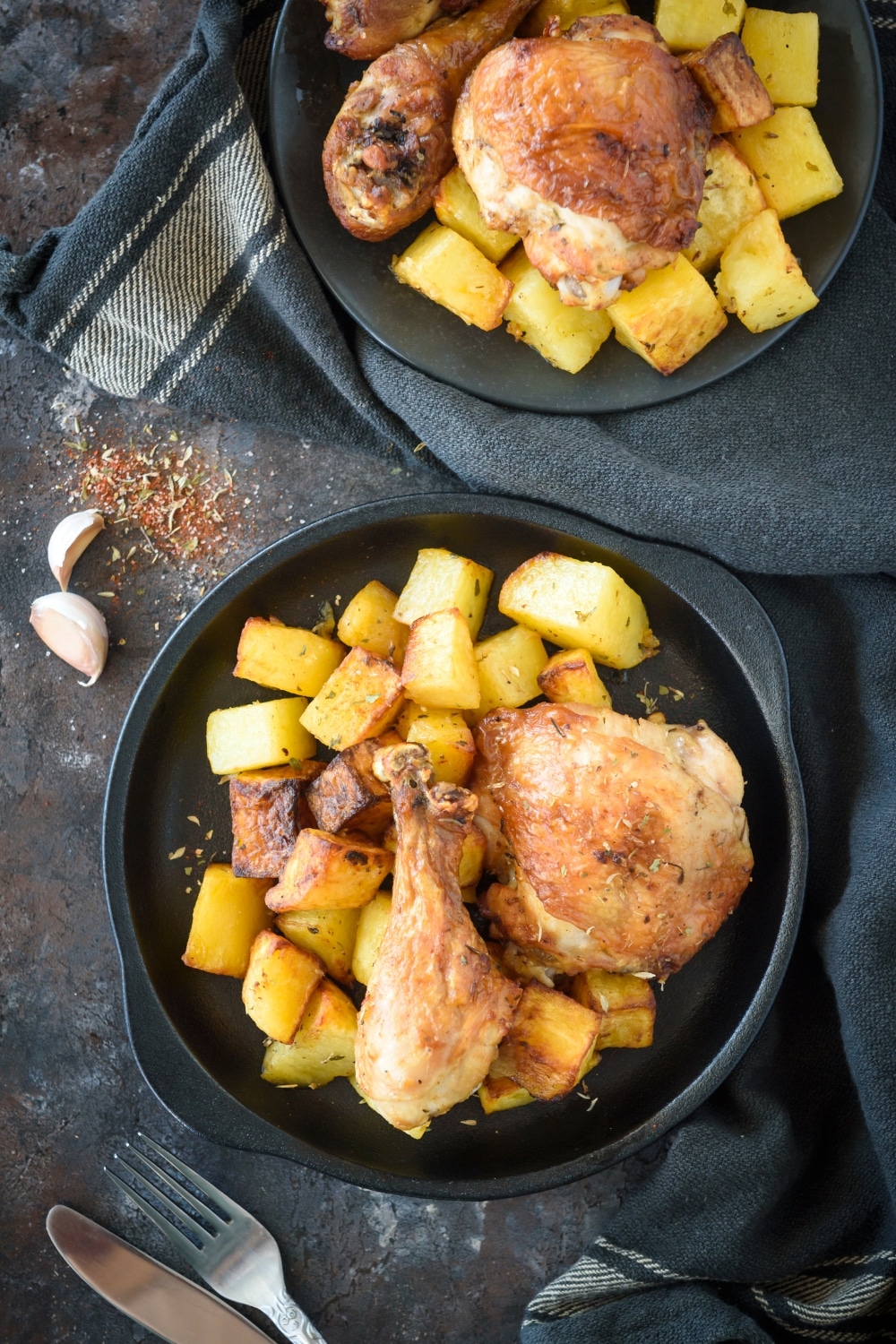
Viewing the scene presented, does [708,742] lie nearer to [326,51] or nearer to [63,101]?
[326,51]

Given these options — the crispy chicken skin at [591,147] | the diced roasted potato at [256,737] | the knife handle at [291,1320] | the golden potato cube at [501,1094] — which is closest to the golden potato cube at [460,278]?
the crispy chicken skin at [591,147]

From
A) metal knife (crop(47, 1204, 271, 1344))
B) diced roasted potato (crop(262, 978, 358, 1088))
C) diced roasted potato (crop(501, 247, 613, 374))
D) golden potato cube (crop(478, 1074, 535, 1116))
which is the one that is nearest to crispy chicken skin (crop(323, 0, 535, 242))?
diced roasted potato (crop(501, 247, 613, 374))

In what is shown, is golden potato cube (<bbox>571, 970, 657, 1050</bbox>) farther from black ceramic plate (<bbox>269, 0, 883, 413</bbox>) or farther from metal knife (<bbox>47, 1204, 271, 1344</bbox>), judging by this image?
black ceramic plate (<bbox>269, 0, 883, 413</bbox>)

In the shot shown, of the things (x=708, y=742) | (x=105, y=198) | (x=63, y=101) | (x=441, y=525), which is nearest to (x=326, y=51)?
(x=105, y=198)

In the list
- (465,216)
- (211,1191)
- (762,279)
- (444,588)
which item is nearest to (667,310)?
(762,279)

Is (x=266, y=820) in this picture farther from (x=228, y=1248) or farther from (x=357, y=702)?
(x=228, y=1248)
